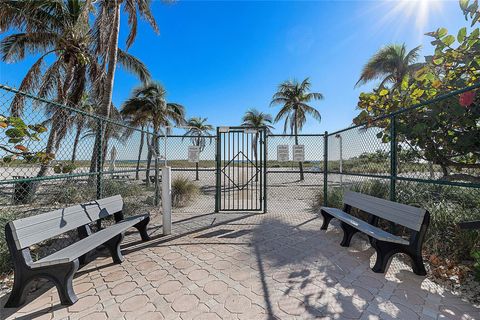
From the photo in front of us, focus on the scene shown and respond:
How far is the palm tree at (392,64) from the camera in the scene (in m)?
10.8

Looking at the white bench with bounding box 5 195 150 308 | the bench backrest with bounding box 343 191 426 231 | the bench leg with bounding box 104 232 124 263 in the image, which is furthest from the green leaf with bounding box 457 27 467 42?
the bench leg with bounding box 104 232 124 263

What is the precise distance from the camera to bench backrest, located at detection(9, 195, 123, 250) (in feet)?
6.75

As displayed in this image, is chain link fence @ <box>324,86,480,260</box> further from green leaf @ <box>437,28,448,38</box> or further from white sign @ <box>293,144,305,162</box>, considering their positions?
white sign @ <box>293,144,305,162</box>

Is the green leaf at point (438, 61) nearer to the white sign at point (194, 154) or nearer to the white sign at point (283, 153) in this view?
the white sign at point (283, 153)

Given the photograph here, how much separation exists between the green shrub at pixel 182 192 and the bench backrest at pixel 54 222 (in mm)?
3307

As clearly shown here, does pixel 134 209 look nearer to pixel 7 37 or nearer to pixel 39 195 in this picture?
pixel 39 195

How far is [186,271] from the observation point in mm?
2848

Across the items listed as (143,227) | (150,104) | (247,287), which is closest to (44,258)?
(143,227)

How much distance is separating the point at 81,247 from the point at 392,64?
46.5ft

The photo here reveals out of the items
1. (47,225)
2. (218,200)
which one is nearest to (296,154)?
(218,200)

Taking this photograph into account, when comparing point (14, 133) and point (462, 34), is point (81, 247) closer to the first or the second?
point (14, 133)

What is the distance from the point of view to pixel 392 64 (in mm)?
10984

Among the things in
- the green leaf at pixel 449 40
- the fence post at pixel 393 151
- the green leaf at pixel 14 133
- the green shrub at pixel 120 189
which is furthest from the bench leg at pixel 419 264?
the green shrub at pixel 120 189

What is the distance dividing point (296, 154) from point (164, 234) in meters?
4.16
